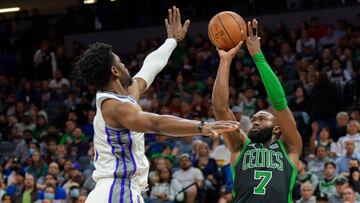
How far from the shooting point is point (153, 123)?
457 cm

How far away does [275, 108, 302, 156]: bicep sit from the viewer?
19.9ft

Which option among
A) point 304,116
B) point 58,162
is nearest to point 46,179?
point 58,162

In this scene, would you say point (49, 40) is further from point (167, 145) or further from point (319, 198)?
point (319, 198)

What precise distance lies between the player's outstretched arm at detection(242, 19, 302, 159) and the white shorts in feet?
5.06

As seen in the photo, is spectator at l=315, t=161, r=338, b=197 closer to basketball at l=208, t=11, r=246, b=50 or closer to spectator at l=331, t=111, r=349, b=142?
spectator at l=331, t=111, r=349, b=142

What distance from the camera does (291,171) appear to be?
6125 millimetres

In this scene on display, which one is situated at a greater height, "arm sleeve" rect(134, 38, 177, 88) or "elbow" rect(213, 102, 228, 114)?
"arm sleeve" rect(134, 38, 177, 88)

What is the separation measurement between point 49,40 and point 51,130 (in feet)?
18.5

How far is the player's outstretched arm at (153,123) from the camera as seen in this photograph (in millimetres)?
4375

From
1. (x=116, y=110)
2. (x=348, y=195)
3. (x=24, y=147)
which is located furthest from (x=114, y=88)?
(x=24, y=147)

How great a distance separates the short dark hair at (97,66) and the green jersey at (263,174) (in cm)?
158

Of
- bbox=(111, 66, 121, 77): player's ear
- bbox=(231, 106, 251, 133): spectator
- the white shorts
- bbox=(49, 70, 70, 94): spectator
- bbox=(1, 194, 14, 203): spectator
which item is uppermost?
bbox=(111, 66, 121, 77): player's ear

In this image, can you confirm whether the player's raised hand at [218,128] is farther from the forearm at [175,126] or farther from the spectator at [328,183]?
the spectator at [328,183]

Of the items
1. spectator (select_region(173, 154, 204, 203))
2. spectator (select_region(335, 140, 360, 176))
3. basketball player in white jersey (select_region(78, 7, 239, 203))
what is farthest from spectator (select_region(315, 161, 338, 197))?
basketball player in white jersey (select_region(78, 7, 239, 203))
